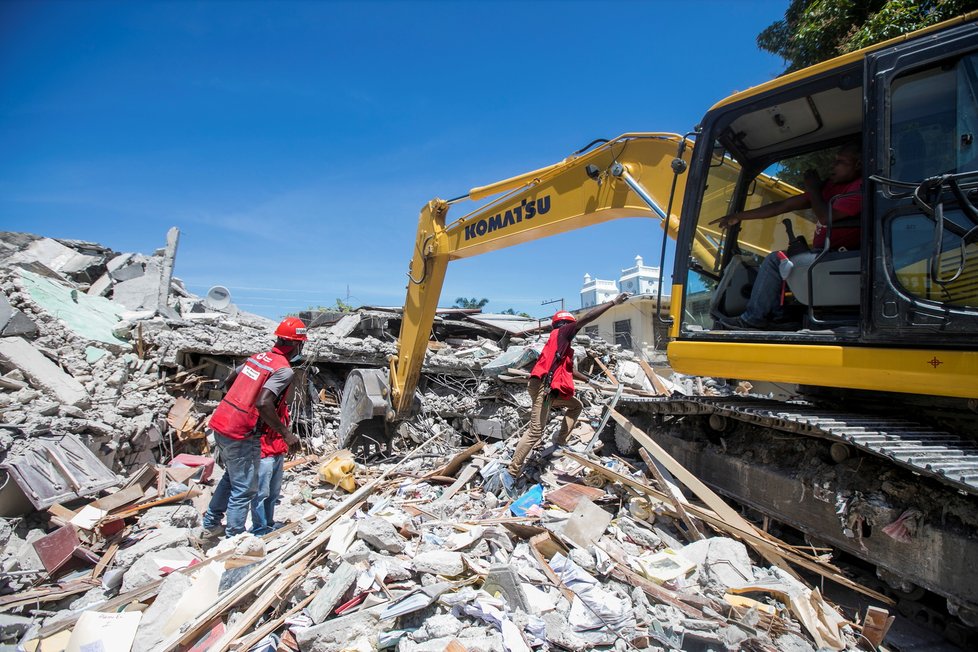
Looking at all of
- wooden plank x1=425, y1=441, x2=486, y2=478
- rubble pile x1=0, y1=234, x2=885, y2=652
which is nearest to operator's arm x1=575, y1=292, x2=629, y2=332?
rubble pile x1=0, y1=234, x2=885, y2=652

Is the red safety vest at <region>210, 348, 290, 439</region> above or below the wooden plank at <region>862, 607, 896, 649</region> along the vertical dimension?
above

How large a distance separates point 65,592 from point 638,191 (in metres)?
4.98

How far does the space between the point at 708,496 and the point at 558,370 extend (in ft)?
5.72

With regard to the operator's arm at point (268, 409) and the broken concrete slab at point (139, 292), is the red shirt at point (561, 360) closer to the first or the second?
the operator's arm at point (268, 409)

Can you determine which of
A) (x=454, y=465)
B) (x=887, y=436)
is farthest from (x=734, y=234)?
(x=454, y=465)

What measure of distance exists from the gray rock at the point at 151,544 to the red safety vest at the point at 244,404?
2.84ft

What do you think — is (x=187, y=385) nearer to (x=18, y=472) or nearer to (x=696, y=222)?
(x=18, y=472)

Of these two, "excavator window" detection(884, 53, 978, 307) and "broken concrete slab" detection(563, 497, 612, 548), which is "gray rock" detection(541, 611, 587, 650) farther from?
"excavator window" detection(884, 53, 978, 307)

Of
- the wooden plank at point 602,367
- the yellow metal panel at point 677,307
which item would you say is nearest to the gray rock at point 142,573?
the yellow metal panel at point 677,307

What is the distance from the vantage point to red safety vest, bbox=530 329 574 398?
488cm

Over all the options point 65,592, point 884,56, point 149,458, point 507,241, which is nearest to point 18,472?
point 65,592

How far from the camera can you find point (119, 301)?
9.65 metres

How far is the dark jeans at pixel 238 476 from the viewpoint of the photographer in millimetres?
4203

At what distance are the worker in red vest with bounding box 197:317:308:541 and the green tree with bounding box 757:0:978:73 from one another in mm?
7826
